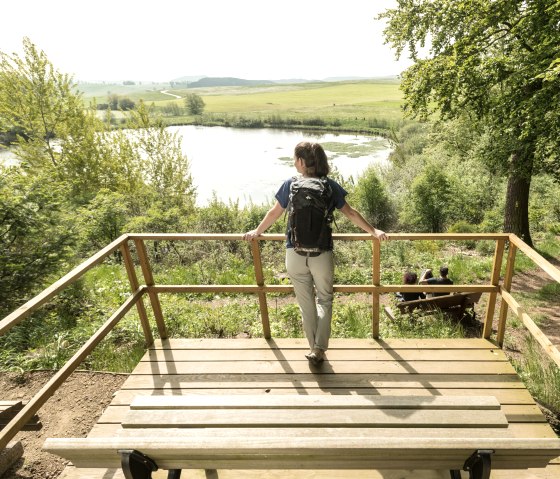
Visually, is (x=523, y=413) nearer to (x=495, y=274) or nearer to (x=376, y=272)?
(x=495, y=274)

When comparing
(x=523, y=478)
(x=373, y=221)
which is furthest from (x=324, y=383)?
(x=373, y=221)

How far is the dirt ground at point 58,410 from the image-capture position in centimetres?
303

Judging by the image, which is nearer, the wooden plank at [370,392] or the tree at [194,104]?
the wooden plank at [370,392]

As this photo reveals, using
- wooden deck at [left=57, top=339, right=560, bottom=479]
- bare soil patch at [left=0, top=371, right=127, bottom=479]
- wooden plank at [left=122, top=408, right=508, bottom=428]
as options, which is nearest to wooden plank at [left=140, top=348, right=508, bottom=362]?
wooden deck at [left=57, top=339, right=560, bottom=479]

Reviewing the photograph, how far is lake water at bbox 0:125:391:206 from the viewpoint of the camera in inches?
1229

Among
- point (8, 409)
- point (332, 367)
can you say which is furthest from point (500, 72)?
point (8, 409)

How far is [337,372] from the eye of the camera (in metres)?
3.34

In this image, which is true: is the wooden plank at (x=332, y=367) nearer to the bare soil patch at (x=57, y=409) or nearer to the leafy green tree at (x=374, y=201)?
the bare soil patch at (x=57, y=409)

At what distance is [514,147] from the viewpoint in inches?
400

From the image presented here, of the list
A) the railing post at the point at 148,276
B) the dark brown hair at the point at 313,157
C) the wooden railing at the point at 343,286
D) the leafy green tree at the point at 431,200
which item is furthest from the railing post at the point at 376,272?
the leafy green tree at the point at 431,200

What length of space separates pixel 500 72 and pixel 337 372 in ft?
30.3

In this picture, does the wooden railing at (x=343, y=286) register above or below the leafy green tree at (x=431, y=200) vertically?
above

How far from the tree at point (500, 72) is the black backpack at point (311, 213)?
6456 mm

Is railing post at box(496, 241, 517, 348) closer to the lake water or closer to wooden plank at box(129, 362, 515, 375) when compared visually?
wooden plank at box(129, 362, 515, 375)
